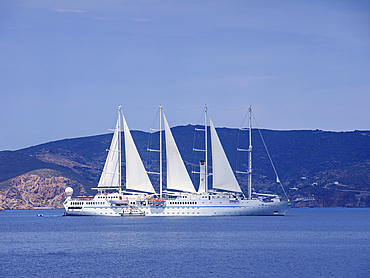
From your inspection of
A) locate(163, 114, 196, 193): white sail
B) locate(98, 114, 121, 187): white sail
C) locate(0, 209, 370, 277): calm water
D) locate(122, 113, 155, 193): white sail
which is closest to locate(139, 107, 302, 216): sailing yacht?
locate(163, 114, 196, 193): white sail

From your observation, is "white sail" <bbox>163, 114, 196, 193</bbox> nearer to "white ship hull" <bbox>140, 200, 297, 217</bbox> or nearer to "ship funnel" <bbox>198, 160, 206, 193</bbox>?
"ship funnel" <bbox>198, 160, 206, 193</bbox>

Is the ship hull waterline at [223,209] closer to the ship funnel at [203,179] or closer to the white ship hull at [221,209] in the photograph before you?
the white ship hull at [221,209]

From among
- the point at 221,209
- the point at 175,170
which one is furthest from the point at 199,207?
the point at 175,170

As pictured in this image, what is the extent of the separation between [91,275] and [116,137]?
193 feet

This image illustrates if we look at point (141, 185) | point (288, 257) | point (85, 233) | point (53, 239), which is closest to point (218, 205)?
point (141, 185)

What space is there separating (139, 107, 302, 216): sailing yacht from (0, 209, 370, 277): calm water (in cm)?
2110

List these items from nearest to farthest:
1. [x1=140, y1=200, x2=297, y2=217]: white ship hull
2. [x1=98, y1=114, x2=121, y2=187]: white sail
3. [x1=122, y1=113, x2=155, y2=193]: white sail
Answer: [x1=140, y1=200, x2=297, y2=217]: white ship hull → [x1=122, y1=113, x2=155, y2=193]: white sail → [x1=98, y1=114, x2=121, y2=187]: white sail

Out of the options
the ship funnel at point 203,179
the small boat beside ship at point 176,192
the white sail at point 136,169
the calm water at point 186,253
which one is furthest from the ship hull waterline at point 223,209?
the calm water at point 186,253

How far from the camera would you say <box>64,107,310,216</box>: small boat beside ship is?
85.4 meters

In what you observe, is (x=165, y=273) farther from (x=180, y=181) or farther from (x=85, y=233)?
(x=180, y=181)

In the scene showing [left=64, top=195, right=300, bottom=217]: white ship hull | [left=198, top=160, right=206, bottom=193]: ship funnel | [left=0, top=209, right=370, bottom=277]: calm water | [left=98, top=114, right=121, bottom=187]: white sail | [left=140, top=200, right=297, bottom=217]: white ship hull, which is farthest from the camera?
[left=98, top=114, right=121, bottom=187]: white sail

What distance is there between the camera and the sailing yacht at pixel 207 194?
8519 centimetres

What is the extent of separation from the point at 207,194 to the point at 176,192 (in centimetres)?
544

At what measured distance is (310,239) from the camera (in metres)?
55.6
